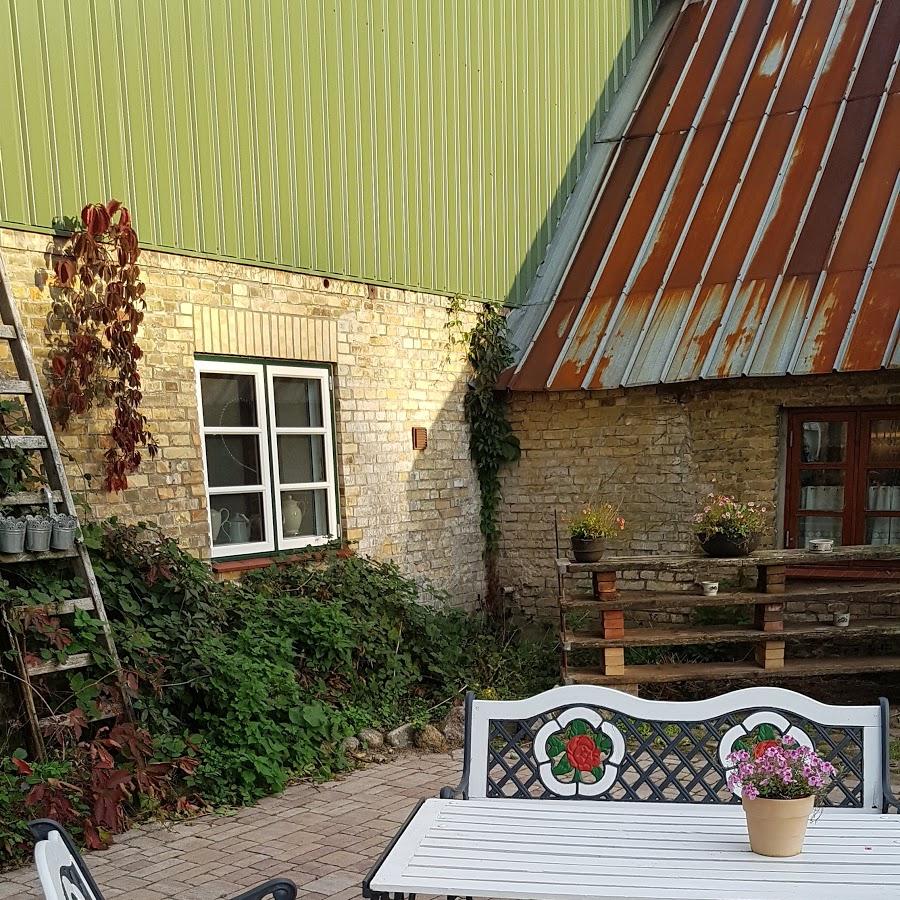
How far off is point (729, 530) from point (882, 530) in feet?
6.77

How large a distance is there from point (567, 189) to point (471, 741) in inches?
321

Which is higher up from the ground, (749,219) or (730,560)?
(749,219)

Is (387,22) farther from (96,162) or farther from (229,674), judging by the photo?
(229,674)

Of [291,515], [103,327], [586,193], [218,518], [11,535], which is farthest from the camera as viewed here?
[586,193]

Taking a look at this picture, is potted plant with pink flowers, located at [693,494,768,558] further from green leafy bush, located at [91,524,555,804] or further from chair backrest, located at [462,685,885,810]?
chair backrest, located at [462,685,885,810]

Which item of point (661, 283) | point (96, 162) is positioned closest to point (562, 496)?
point (661, 283)

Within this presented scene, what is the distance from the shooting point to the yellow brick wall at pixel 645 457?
8273 millimetres

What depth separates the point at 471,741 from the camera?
3578 mm

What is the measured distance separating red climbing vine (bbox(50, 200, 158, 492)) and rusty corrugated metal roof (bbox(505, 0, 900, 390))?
424 cm

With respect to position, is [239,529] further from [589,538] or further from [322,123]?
[322,123]

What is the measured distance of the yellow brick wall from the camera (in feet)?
27.1

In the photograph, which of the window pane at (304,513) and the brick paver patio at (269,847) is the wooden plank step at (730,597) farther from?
the window pane at (304,513)

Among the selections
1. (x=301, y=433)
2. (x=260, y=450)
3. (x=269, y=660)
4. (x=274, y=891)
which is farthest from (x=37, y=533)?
(x=274, y=891)

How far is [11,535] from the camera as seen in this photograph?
4836mm
